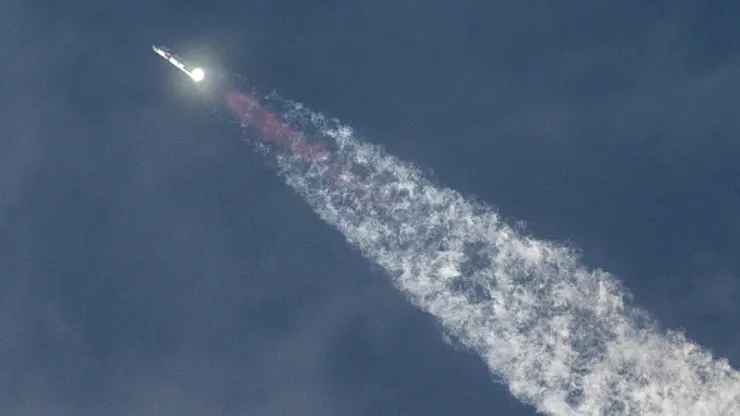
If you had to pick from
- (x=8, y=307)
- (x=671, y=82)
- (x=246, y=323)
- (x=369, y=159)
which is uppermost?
(x=671, y=82)

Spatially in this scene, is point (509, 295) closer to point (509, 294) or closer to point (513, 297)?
point (509, 294)

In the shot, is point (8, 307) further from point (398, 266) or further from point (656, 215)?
point (656, 215)

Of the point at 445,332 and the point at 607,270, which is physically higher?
the point at 607,270

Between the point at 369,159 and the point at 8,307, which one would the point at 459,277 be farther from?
the point at 8,307

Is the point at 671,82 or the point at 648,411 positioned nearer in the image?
the point at 648,411

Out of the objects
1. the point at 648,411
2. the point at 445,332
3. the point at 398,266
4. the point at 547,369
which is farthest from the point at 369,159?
the point at 648,411

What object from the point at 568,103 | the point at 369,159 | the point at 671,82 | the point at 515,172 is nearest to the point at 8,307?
the point at 369,159
